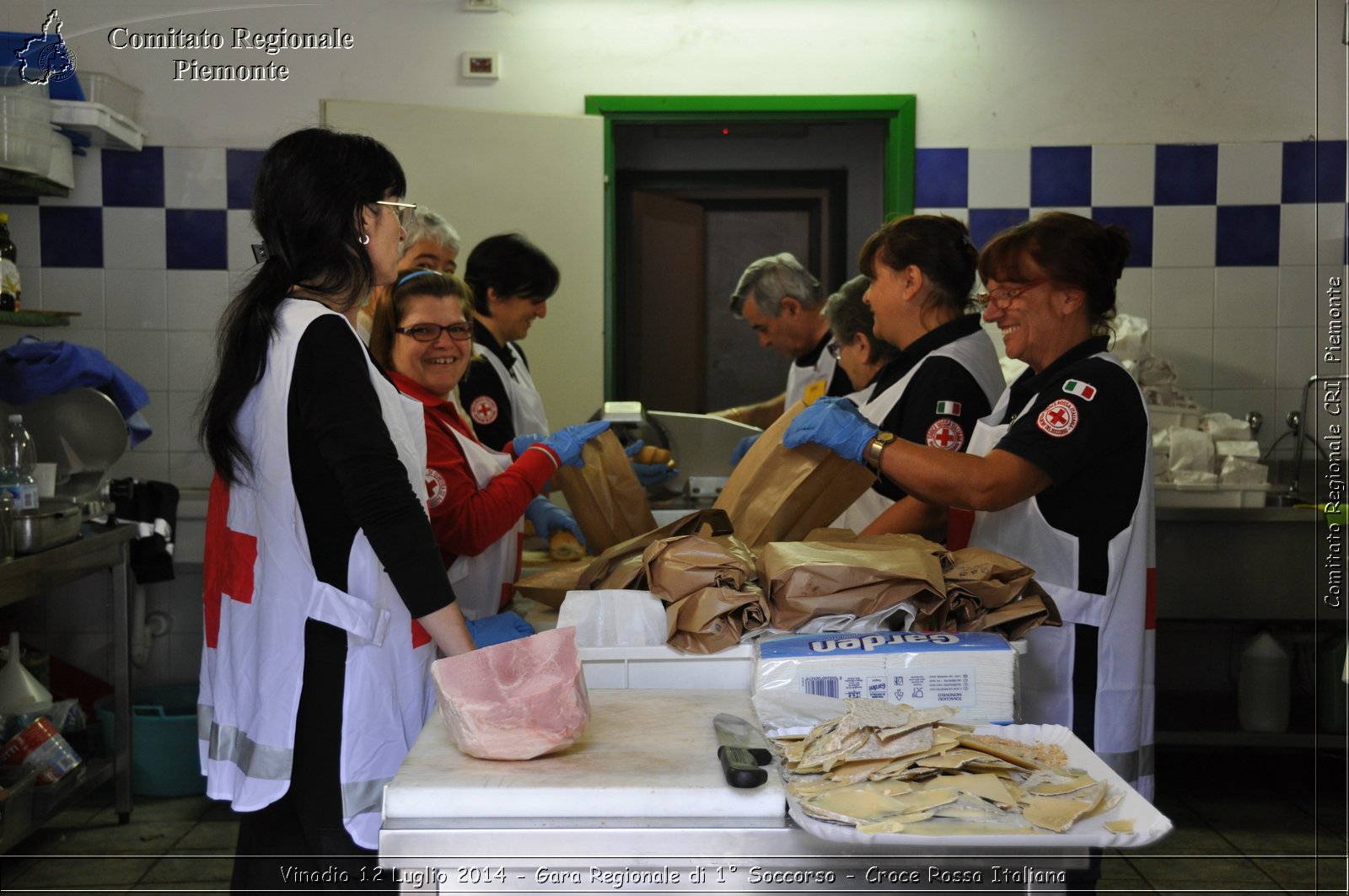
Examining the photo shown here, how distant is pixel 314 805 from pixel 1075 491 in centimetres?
134

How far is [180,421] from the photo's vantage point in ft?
13.8

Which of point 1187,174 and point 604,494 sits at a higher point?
point 1187,174

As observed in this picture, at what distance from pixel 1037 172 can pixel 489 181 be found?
1998mm

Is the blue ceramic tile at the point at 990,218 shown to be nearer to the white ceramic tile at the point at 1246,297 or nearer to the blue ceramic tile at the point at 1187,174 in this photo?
the blue ceramic tile at the point at 1187,174

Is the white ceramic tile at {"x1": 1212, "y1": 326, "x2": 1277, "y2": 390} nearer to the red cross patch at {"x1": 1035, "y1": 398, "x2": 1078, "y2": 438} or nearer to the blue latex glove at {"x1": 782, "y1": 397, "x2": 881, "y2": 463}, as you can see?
the red cross patch at {"x1": 1035, "y1": 398, "x2": 1078, "y2": 438}

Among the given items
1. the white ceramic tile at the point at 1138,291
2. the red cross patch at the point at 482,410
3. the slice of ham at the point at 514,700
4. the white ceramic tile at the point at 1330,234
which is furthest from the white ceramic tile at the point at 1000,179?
the slice of ham at the point at 514,700

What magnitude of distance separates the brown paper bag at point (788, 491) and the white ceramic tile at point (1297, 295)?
288 cm

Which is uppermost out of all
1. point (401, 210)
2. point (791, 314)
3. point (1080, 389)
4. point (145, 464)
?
point (791, 314)

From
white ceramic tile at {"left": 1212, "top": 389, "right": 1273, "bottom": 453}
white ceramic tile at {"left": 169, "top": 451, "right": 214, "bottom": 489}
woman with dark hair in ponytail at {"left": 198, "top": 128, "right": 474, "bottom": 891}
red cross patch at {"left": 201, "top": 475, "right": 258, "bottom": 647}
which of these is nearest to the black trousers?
woman with dark hair in ponytail at {"left": 198, "top": 128, "right": 474, "bottom": 891}

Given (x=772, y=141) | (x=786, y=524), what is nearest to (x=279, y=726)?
(x=786, y=524)

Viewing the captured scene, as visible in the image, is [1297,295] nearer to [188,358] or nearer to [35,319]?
[188,358]

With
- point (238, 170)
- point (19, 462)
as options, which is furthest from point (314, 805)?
point (238, 170)

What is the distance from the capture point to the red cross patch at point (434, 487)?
6.39 feet

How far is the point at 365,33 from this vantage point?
412cm
